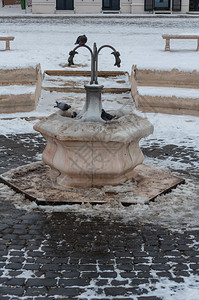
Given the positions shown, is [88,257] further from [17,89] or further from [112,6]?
[112,6]

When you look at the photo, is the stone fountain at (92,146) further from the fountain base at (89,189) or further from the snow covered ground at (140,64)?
the snow covered ground at (140,64)

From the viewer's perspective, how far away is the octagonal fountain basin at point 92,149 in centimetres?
621

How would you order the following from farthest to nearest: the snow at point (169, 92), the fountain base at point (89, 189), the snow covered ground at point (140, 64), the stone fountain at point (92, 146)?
the snow at point (169, 92)
the stone fountain at point (92, 146)
the fountain base at point (89, 189)
the snow covered ground at point (140, 64)

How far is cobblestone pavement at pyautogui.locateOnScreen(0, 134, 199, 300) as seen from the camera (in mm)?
4383

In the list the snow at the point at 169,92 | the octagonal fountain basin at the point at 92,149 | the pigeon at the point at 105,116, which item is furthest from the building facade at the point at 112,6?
the octagonal fountain basin at the point at 92,149

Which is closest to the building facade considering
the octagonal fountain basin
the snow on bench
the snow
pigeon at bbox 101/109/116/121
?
the snow on bench

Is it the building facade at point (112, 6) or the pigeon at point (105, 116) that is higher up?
the building facade at point (112, 6)

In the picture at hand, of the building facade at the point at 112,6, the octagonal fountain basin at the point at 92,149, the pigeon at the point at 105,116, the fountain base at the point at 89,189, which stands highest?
the building facade at the point at 112,6

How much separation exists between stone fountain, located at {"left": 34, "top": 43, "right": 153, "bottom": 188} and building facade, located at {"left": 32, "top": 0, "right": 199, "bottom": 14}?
2848 centimetres

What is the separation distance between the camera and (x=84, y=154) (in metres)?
6.34

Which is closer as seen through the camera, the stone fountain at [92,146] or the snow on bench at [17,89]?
the stone fountain at [92,146]

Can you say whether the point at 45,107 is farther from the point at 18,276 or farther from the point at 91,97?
the point at 18,276

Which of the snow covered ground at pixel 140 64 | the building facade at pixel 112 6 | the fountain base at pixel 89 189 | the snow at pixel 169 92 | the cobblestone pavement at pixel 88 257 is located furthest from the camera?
the building facade at pixel 112 6

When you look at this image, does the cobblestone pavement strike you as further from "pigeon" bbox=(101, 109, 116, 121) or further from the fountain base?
"pigeon" bbox=(101, 109, 116, 121)
